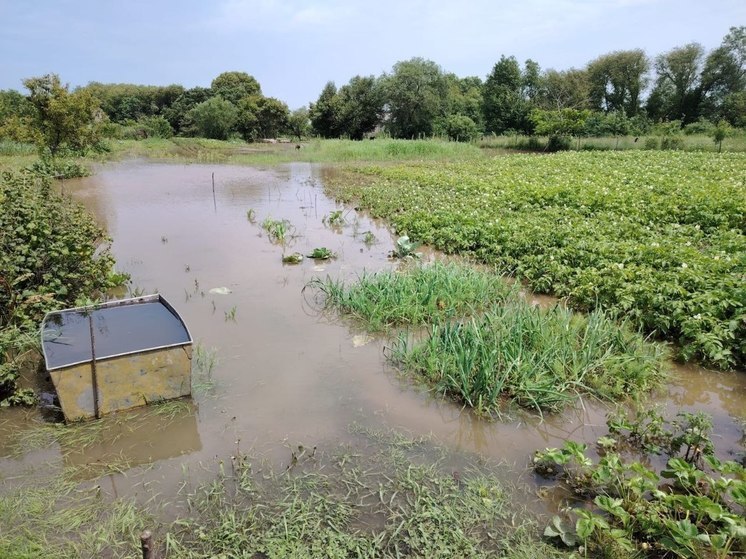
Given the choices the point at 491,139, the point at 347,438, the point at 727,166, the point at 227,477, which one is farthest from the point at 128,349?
the point at 491,139

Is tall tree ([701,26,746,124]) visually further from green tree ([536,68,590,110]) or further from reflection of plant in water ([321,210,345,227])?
reflection of plant in water ([321,210,345,227])

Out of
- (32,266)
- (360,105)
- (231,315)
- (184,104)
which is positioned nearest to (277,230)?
(231,315)

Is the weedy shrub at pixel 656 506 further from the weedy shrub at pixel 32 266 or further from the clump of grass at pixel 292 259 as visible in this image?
the clump of grass at pixel 292 259

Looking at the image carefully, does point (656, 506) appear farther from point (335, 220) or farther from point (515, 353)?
point (335, 220)

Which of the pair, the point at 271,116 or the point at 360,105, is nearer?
the point at 360,105

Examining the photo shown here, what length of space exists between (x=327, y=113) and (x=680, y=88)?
121 feet

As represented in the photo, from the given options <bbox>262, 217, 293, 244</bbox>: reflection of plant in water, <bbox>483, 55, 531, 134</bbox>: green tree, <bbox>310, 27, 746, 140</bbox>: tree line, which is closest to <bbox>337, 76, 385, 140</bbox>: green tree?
<bbox>310, 27, 746, 140</bbox>: tree line

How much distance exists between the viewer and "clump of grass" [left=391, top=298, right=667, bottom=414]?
15.9 ft

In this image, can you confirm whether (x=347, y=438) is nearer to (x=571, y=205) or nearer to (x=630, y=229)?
(x=630, y=229)

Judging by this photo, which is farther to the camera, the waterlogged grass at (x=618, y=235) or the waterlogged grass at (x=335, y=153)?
the waterlogged grass at (x=335, y=153)

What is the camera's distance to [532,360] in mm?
5059

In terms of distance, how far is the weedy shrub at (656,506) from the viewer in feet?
9.62

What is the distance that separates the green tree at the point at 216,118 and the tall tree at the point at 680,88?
4431 centimetres

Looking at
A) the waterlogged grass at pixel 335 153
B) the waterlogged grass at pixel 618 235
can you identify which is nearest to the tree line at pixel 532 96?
the waterlogged grass at pixel 335 153
